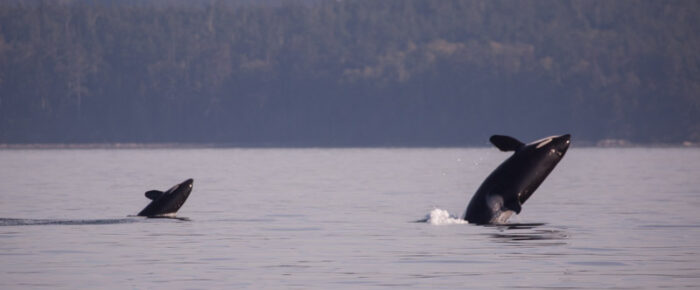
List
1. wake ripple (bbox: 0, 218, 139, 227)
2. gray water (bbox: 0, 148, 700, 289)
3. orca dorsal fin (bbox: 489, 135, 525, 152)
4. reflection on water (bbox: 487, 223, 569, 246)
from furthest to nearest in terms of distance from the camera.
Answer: wake ripple (bbox: 0, 218, 139, 227)
reflection on water (bbox: 487, 223, 569, 246)
orca dorsal fin (bbox: 489, 135, 525, 152)
gray water (bbox: 0, 148, 700, 289)

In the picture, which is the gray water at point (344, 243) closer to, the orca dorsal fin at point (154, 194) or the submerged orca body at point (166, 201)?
the submerged orca body at point (166, 201)

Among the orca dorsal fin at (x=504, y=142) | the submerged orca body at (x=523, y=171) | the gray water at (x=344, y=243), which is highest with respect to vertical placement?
the orca dorsal fin at (x=504, y=142)

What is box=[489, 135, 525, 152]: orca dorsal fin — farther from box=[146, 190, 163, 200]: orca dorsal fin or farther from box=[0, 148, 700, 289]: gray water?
box=[146, 190, 163, 200]: orca dorsal fin

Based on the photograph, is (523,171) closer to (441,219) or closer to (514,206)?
(514,206)

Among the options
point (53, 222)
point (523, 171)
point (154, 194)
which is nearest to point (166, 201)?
point (154, 194)

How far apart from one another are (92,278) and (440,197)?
28189mm

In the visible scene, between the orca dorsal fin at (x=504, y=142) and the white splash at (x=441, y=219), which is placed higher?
the orca dorsal fin at (x=504, y=142)

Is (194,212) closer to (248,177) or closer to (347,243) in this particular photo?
(347,243)

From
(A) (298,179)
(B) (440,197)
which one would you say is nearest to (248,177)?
(A) (298,179)

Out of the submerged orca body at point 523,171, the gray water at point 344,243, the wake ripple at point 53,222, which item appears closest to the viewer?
the gray water at point 344,243

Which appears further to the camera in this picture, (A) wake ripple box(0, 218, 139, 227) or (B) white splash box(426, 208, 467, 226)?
(A) wake ripple box(0, 218, 139, 227)

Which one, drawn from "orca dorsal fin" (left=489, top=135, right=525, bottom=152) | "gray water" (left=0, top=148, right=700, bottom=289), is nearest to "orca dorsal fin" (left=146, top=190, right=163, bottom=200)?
"gray water" (left=0, top=148, right=700, bottom=289)

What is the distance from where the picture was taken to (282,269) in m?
23.7

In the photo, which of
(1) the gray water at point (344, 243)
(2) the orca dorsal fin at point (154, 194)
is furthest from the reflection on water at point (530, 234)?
(2) the orca dorsal fin at point (154, 194)
